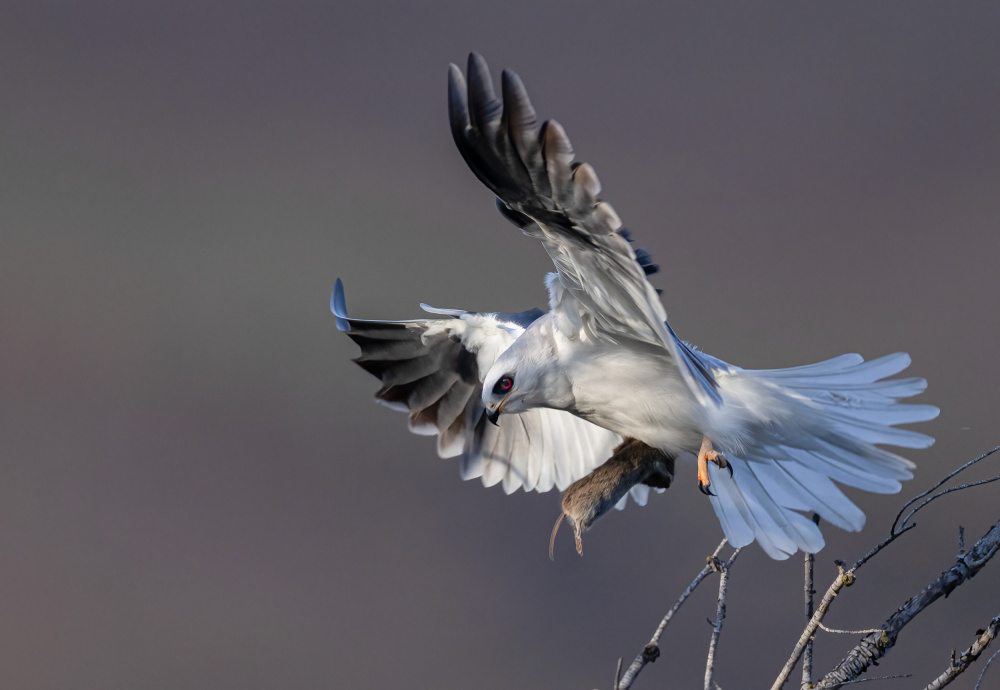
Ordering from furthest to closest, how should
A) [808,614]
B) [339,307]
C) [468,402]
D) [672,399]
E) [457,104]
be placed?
[468,402] → [339,307] → [672,399] → [808,614] → [457,104]

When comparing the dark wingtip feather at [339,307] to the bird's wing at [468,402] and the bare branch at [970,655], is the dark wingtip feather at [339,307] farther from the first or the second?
the bare branch at [970,655]

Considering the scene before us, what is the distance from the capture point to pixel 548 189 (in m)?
1.12

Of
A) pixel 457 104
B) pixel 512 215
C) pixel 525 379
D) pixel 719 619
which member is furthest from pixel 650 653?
pixel 457 104

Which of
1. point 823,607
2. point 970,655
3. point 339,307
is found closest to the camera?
point 970,655

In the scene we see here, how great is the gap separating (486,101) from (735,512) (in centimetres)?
119

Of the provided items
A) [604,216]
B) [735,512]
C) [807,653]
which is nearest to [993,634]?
[807,653]

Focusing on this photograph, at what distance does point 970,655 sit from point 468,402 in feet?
4.31

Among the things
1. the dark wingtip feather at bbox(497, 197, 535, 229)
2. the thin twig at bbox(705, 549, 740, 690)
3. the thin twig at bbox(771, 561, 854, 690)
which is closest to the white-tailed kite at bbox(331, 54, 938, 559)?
the dark wingtip feather at bbox(497, 197, 535, 229)

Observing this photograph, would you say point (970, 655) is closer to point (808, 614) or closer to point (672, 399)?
point (808, 614)

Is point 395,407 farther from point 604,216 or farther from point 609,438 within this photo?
point 604,216

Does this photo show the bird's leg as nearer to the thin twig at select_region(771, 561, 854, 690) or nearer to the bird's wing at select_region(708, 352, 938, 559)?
the bird's wing at select_region(708, 352, 938, 559)

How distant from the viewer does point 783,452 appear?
1755mm

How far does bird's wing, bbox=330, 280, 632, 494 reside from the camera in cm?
212

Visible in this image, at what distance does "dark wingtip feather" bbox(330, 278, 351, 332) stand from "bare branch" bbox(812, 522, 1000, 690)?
1.30 meters
